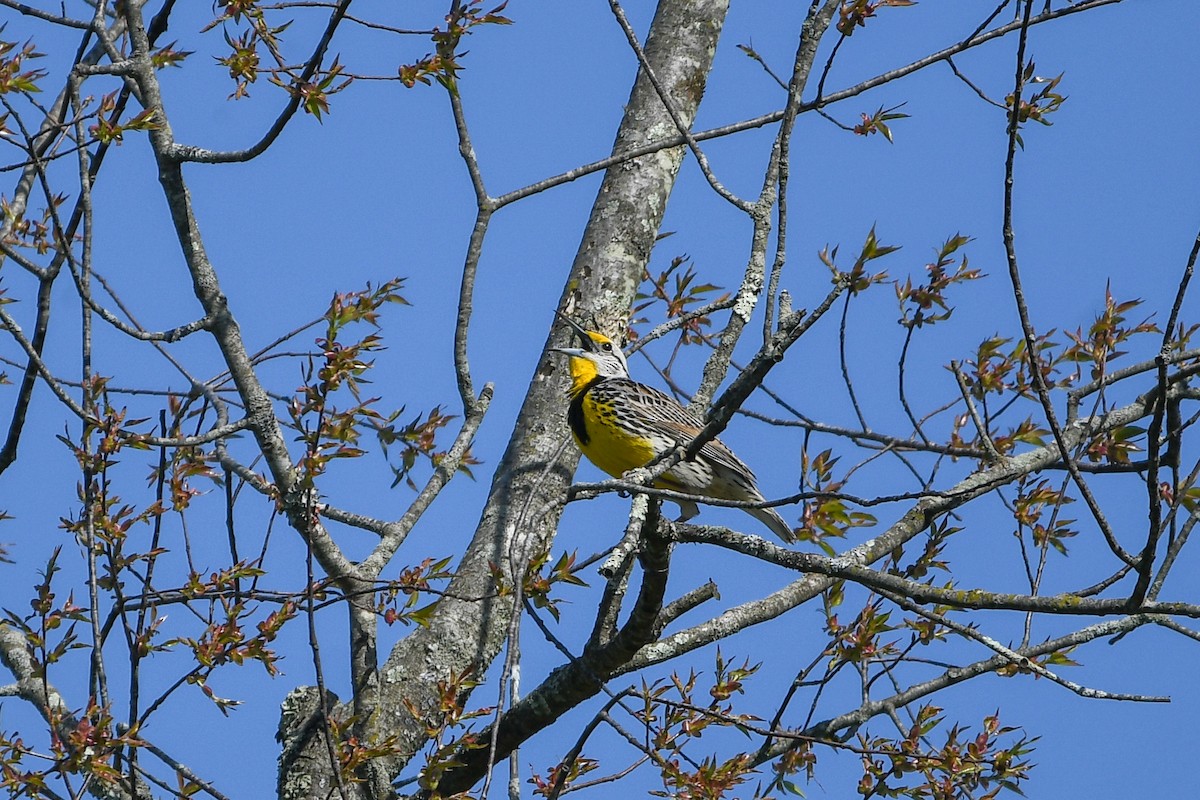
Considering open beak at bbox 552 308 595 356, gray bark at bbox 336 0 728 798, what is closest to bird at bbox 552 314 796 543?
open beak at bbox 552 308 595 356

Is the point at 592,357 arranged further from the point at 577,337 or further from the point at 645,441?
the point at 577,337

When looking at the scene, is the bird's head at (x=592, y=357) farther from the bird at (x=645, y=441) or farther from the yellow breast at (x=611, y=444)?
the yellow breast at (x=611, y=444)

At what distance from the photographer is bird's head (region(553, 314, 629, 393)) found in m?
6.14

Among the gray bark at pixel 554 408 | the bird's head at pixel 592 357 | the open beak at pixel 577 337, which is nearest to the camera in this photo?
the gray bark at pixel 554 408

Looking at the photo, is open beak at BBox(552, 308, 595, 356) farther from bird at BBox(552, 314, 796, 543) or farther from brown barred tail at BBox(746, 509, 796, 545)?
brown barred tail at BBox(746, 509, 796, 545)

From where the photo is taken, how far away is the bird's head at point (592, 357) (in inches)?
242

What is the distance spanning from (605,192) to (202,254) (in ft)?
6.92

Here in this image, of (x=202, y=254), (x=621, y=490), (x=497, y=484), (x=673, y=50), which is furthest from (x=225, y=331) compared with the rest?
(x=673, y=50)

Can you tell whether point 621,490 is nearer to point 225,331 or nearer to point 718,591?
point 718,591

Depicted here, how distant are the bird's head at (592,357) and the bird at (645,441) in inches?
0.7

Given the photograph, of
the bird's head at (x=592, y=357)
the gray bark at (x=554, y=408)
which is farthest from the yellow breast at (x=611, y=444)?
the gray bark at (x=554, y=408)

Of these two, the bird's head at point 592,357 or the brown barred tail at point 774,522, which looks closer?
the bird's head at point 592,357

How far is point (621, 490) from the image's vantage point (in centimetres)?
387

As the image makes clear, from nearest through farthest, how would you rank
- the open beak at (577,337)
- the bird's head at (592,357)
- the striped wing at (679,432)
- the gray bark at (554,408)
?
the gray bark at (554,408)
the open beak at (577,337)
the bird's head at (592,357)
the striped wing at (679,432)
